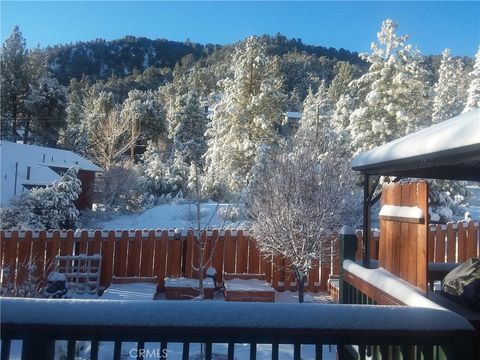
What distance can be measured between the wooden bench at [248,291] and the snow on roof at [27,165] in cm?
934

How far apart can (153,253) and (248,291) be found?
2327 mm

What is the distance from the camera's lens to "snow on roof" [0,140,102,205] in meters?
15.0

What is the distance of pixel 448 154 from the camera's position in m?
2.08

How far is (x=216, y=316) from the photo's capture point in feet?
5.45

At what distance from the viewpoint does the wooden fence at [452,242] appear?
8578 mm

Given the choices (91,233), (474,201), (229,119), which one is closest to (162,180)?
(229,119)

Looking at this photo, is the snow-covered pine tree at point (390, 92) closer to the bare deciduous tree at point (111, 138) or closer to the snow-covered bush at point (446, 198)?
the snow-covered bush at point (446, 198)

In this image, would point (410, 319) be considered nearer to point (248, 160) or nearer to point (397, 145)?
point (397, 145)

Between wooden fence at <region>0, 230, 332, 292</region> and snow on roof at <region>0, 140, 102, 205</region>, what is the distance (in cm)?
621

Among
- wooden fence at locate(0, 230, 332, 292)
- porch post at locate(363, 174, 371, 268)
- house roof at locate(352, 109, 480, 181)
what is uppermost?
house roof at locate(352, 109, 480, 181)

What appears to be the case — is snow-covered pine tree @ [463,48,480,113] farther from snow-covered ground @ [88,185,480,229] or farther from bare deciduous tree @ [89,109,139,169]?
bare deciduous tree @ [89,109,139,169]

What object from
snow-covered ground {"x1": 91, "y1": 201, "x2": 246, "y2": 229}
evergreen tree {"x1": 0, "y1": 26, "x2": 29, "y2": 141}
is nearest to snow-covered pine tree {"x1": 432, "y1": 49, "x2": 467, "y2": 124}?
snow-covered ground {"x1": 91, "y1": 201, "x2": 246, "y2": 229}

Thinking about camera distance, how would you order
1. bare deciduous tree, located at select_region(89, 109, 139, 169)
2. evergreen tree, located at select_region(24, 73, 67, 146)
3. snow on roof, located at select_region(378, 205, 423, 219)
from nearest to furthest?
snow on roof, located at select_region(378, 205, 423, 219)
evergreen tree, located at select_region(24, 73, 67, 146)
bare deciduous tree, located at select_region(89, 109, 139, 169)

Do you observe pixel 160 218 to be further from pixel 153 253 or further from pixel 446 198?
pixel 446 198
